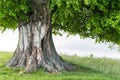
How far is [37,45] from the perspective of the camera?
99.0 ft

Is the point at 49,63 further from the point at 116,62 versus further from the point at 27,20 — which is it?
the point at 116,62

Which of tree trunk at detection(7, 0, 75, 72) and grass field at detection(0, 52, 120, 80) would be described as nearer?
grass field at detection(0, 52, 120, 80)

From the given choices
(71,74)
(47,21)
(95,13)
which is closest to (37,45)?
(47,21)

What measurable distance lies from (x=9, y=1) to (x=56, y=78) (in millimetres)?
5661

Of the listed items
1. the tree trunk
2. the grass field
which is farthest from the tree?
the grass field

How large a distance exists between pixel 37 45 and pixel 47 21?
69.2 inches

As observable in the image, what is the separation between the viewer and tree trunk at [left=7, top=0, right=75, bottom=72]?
29809mm

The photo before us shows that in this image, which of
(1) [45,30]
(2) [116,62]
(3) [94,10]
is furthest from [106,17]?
(2) [116,62]

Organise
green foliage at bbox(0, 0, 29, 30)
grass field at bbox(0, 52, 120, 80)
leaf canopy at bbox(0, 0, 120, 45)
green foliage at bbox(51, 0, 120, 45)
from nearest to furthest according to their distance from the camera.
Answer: grass field at bbox(0, 52, 120, 80) → green foliage at bbox(51, 0, 120, 45) → leaf canopy at bbox(0, 0, 120, 45) → green foliage at bbox(0, 0, 29, 30)

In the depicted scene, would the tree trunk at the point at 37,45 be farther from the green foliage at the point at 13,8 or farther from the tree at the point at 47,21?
the green foliage at the point at 13,8

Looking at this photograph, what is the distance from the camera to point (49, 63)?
30.2 meters

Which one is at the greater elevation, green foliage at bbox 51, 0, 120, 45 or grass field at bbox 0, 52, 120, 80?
green foliage at bbox 51, 0, 120, 45

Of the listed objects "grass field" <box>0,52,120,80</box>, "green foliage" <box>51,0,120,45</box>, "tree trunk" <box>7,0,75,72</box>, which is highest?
"green foliage" <box>51,0,120,45</box>

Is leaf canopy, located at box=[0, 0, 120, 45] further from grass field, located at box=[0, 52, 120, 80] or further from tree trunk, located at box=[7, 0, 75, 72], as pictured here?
grass field, located at box=[0, 52, 120, 80]
